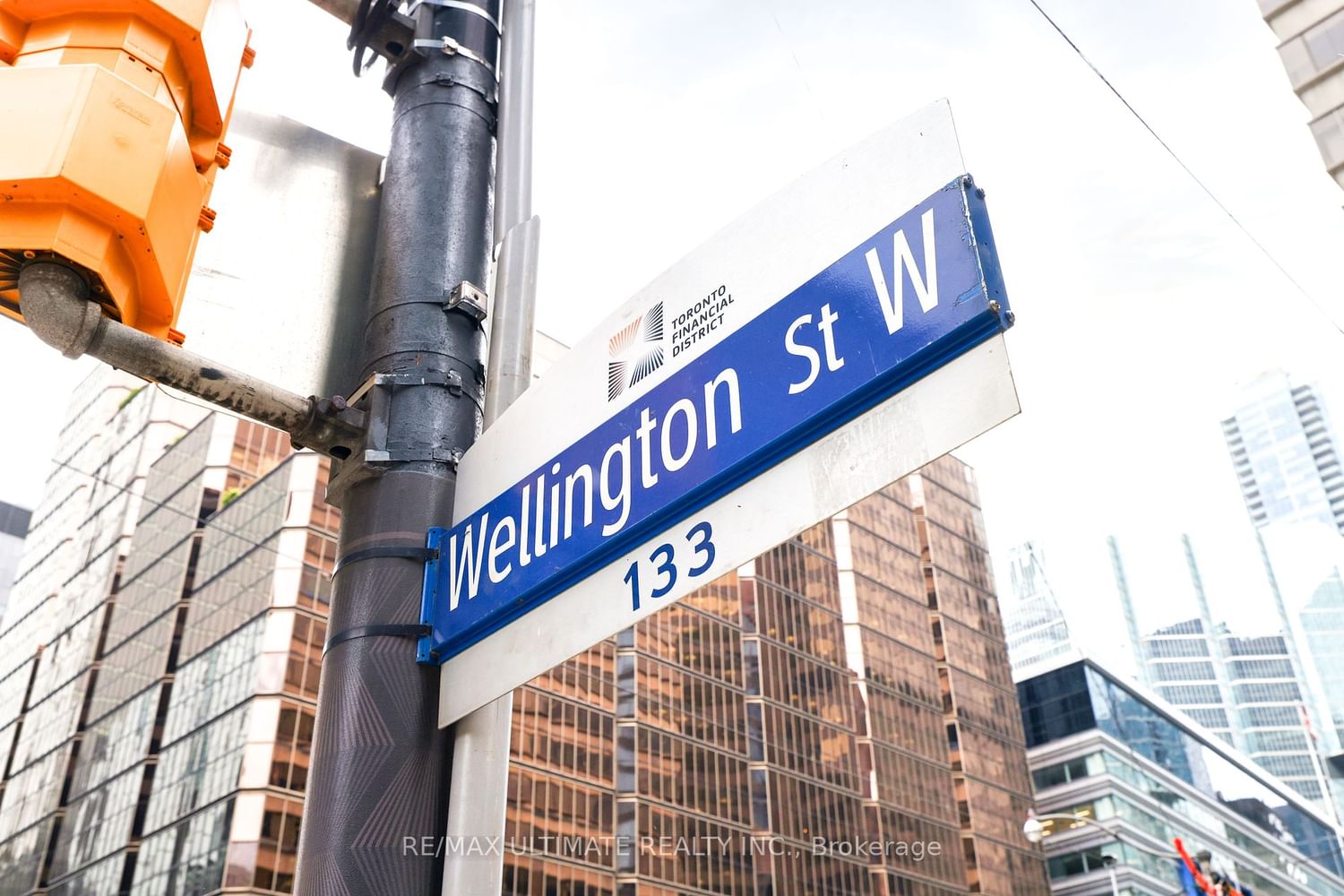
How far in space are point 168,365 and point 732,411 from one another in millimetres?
1358

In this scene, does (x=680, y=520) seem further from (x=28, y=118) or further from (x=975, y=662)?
(x=975, y=662)

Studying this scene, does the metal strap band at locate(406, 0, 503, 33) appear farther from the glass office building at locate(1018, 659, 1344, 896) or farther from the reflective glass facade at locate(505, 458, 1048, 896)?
the glass office building at locate(1018, 659, 1344, 896)

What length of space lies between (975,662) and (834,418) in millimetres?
100530

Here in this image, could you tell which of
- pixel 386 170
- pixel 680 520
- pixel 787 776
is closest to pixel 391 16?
pixel 386 170

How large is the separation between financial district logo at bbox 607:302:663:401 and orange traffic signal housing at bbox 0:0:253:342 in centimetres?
105

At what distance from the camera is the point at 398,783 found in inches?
109

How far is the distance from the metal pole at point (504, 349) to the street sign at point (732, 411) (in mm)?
128

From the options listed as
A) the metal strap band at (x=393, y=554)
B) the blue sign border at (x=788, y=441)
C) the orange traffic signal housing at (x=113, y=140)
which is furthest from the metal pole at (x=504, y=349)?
the orange traffic signal housing at (x=113, y=140)

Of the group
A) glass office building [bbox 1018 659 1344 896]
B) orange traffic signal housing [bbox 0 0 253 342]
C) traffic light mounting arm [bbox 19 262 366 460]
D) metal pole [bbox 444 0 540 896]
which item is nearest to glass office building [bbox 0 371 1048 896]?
glass office building [bbox 1018 659 1344 896]

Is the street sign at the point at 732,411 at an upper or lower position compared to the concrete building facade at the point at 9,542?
lower

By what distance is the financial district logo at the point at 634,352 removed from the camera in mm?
2965

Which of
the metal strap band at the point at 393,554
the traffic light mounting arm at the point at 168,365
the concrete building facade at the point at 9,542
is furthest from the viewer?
the concrete building facade at the point at 9,542

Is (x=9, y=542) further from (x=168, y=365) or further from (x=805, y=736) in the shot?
(x=168, y=365)

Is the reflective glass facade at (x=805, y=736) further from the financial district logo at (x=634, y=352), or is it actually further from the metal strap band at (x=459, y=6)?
the financial district logo at (x=634, y=352)
